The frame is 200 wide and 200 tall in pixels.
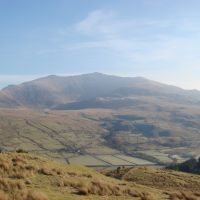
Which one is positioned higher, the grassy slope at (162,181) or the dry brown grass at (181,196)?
the dry brown grass at (181,196)

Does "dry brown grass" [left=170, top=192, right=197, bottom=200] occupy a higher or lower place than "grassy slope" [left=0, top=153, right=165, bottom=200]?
lower

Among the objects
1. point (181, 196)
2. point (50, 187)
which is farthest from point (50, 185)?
point (181, 196)

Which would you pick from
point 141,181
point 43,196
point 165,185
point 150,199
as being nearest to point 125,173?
point 141,181

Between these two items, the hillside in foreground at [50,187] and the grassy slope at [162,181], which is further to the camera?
the grassy slope at [162,181]

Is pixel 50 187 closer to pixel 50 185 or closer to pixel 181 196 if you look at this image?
pixel 50 185

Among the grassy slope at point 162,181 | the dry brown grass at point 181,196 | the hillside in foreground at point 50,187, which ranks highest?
the hillside in foreground at point 50,187

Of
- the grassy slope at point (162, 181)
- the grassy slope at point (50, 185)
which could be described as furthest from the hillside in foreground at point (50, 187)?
the grassy slope at point (162, 181)

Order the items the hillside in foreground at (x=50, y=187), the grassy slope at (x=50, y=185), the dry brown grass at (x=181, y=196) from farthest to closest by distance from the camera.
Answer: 1. the dry brown grass at (x=181, y=196)
2. the grassy slope at (x=50, y=185)
3. the hillside in foreground at (x=50, y=187)

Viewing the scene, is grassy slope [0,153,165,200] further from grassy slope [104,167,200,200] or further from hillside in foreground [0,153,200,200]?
grassy slope [104,167,200,200]

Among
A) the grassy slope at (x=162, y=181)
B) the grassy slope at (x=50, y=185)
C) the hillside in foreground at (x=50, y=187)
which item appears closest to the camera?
the hillside in foreground at (x=50, y=187)

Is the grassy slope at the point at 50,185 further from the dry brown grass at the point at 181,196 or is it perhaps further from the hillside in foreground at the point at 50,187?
the dry brown grass at the point at 181,196

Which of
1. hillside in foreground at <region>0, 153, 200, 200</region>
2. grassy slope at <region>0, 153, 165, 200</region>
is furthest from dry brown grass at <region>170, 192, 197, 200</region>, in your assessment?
grassy slope at <region>0, 153, 165, 200</region>

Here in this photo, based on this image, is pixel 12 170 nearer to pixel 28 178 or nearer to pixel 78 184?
pixel 28 178

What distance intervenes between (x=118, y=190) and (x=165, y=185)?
18666 mm
